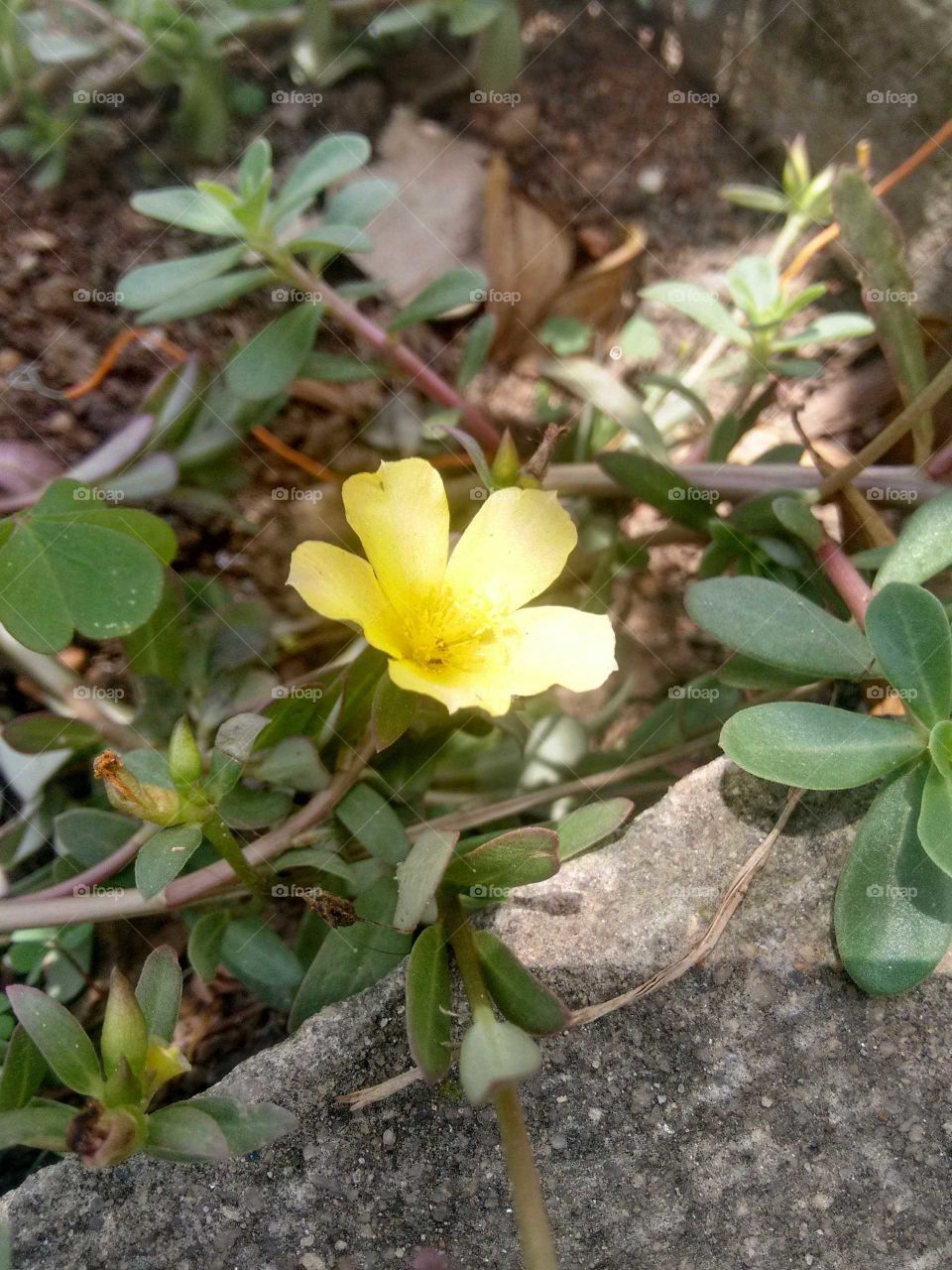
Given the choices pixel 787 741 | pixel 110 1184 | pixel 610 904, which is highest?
pixel 787 741

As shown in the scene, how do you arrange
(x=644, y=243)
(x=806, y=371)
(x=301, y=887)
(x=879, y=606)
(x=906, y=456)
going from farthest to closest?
(x=644, y=243), (x=906, y=456), (x=806, y=371), (x=301, y=887), (x=879, y=606)

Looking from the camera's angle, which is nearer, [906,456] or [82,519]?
[82,519]

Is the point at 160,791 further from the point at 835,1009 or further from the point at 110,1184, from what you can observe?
the point at 835,1009

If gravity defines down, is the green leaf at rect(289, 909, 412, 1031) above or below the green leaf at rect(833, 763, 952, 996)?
below

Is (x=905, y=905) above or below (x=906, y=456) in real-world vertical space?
below

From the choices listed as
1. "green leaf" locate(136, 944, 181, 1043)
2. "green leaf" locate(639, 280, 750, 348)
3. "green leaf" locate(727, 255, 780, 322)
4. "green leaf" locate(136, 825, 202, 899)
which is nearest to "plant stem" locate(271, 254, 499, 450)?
"green leaf" locate(639, 280, 750, 348)

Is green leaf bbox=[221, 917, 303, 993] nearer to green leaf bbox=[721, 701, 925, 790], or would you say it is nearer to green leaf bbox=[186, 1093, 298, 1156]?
green leaf bbox=[186, 1093, 298, 1156]

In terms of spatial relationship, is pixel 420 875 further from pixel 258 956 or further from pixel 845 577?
pixel 845 577

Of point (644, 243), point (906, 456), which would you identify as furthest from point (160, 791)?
point (644, 243)
